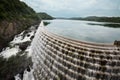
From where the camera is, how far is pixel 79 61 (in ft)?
59.0

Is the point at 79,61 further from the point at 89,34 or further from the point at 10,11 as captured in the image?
the point at 10,11

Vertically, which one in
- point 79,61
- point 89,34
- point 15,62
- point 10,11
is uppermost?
point 10,11

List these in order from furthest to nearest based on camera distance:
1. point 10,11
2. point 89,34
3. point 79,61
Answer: point 10,11, point 89,34, point 79,61

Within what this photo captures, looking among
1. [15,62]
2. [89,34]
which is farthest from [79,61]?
[89,34]

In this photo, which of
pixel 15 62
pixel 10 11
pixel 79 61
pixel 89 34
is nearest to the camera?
pixel 79 61

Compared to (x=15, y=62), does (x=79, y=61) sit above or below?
above

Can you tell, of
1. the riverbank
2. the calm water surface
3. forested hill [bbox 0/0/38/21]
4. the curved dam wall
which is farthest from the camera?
forested hill [bbox 0/0/38/21]

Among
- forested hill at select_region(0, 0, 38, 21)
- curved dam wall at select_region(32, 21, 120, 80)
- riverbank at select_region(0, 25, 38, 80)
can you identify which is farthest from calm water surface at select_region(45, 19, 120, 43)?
curved dam wall at select_region(32, 21, 120, 80)

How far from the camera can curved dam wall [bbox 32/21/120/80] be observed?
16156mm

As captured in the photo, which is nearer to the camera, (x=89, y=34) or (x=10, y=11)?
(x=89, y=34)

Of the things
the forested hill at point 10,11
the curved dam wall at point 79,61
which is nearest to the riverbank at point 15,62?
the curved dam wall at point 79,61

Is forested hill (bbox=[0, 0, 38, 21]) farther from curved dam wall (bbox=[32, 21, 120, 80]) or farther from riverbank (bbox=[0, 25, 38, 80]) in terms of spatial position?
curved dam wall (bbox=[32, 21, 120, 80])

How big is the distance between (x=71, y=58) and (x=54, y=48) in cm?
411

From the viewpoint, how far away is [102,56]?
16.7m
